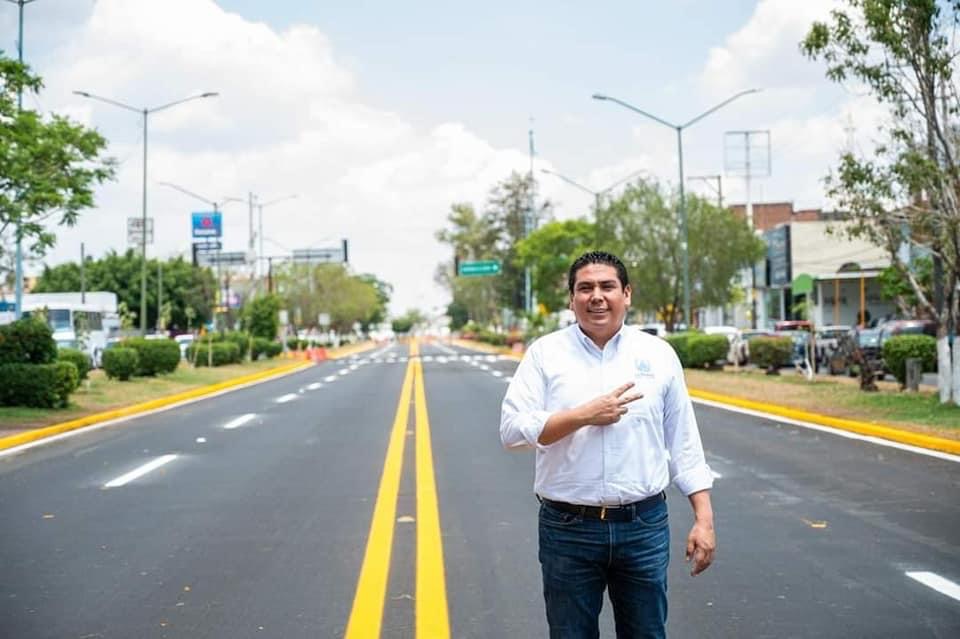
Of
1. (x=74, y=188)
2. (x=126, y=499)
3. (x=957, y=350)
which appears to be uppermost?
(x=74, y=188)

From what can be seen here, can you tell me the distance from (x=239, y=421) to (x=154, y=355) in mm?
14800

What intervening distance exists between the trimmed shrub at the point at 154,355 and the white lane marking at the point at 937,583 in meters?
28.0

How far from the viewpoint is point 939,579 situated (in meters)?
6.96

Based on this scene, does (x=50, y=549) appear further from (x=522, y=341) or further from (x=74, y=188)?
(x=522, y=341)

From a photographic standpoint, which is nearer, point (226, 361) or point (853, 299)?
point (226, 361)

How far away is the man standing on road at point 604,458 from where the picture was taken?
380 centimetres

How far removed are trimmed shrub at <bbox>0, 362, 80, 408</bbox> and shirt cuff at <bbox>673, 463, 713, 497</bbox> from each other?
18.8m

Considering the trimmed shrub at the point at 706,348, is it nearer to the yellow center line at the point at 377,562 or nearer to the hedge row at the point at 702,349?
the hedge row at the point at 702,349

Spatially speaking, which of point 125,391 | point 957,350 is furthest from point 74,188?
point 957,350

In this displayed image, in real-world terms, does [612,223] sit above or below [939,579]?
above

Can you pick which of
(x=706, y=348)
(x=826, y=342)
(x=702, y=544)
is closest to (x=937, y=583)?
(x=702, y=544)

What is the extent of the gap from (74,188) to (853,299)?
157ft

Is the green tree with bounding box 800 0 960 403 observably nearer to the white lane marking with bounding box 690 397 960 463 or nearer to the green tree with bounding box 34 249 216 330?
the white lane marking with bounding box 690 397 960 463

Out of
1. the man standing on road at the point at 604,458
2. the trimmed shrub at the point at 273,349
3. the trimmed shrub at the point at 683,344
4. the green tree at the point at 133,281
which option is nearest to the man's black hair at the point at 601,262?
the man standing on road at the point at 604,458
